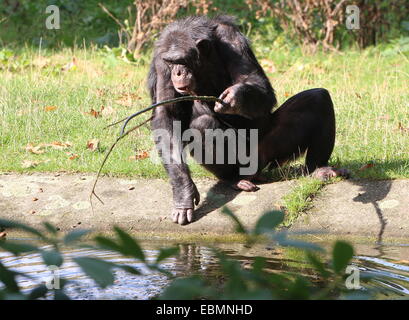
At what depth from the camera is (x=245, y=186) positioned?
20.1 ft

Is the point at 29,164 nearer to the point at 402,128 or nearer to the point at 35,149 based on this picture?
the point at 35,149

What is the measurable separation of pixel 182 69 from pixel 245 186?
1.10m

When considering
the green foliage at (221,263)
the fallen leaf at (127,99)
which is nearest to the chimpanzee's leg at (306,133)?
the fallen leaf at (127,99)

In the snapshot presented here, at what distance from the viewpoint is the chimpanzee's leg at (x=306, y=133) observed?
6.29 meters

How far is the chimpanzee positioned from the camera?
5855 millimetres

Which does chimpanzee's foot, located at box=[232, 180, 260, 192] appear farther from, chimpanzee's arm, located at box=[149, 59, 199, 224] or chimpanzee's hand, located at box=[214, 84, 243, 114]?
chimpanzee's hand, located at box=[214, 84, 243, 114]

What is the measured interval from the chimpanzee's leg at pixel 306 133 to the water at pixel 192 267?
1086 millimetres

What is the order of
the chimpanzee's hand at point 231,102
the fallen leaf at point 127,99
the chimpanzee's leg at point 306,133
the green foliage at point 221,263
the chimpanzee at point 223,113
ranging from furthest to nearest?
the fallen leaf at point 127,99
the chimpanzee's leg at point 306,133
the chimpanzee at point 223,113
the chimpanzee's hand at point 231,102
the green foliage at point 221,263

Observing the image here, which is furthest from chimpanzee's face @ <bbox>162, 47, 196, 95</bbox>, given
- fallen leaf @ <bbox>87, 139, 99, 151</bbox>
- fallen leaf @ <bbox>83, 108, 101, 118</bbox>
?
fallen leaf @ <bbox>83, 108, 101, 118</bbox>

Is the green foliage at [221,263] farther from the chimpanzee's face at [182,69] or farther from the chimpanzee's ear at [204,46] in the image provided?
the chimpanzee's ear at [204,46]

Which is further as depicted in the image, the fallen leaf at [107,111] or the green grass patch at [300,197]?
the fallen leaf at [107,111]

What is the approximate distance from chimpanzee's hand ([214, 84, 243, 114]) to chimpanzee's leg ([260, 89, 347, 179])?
3.53 feet
